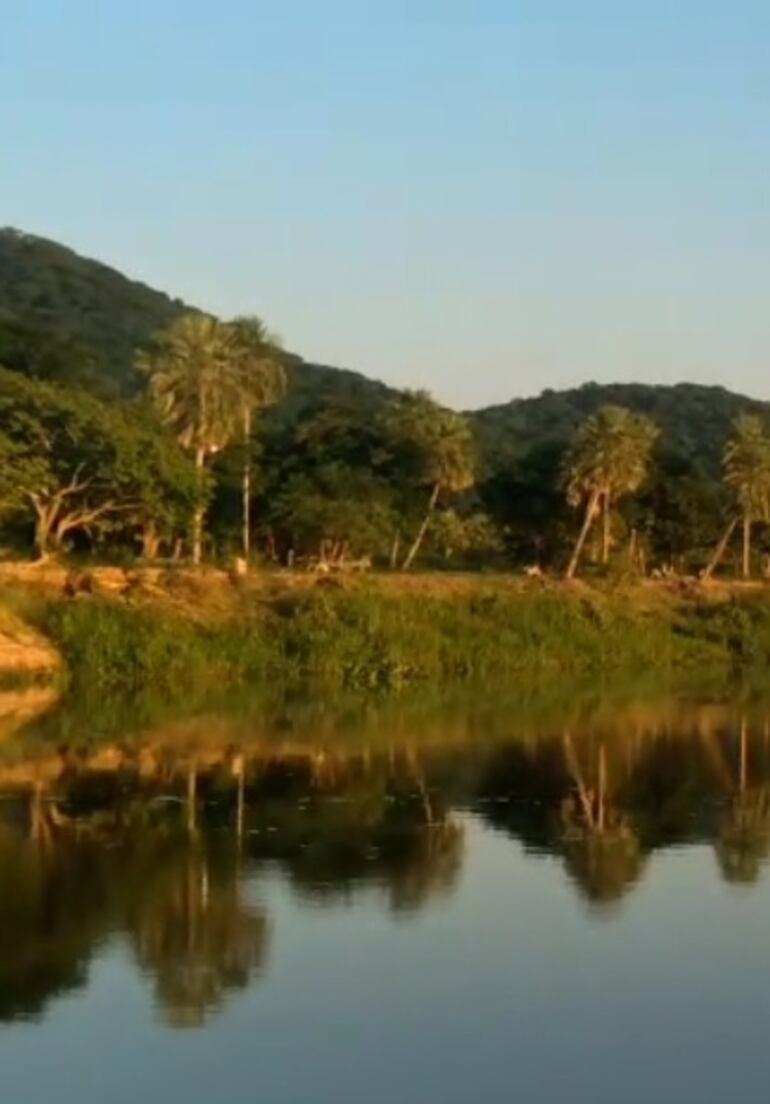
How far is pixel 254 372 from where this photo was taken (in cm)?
7981

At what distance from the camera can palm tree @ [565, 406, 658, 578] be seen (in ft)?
293

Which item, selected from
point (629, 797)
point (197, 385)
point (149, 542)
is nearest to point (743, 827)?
point (629, 797)

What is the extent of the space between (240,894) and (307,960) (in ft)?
13.6

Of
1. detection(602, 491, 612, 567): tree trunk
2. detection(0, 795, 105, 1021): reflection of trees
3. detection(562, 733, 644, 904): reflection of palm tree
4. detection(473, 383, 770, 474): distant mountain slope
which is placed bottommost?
detection(0, 795, 105, 1021): reflection of trees

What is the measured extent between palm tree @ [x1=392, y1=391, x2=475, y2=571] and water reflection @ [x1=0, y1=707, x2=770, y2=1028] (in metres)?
35.1

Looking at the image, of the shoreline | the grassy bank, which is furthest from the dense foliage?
the grassy bank

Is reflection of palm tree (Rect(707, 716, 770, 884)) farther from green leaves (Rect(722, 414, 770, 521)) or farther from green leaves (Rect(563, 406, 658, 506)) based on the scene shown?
green leaves (Rect(722, 414, 770, 521))

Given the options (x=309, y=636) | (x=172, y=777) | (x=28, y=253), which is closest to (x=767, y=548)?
(x=309, y=636)

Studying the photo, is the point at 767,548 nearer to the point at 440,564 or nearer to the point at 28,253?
the point at 440,564

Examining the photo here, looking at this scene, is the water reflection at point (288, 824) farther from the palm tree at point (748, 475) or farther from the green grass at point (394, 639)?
the palm tree at point (748, 475)

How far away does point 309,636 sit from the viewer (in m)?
69.6

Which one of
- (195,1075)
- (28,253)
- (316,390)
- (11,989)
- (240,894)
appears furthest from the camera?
(28,253)

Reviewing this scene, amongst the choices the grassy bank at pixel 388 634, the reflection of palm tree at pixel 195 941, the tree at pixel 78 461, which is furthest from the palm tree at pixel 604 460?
the reflection of palm tree at pixel 195 941

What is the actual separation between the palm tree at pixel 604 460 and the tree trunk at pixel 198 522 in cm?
1633
